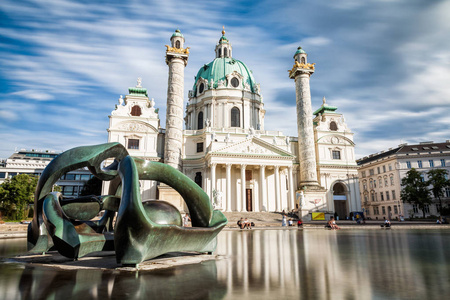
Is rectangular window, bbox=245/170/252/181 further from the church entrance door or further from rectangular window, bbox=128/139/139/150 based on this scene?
rectangular window, bbox=128/139/139/150

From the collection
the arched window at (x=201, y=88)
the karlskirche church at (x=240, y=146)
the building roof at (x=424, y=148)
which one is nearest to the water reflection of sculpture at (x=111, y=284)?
the karlskirche church at (x=240, y=146)

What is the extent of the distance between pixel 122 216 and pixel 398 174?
188 ft

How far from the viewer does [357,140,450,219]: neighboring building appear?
49.5 meters

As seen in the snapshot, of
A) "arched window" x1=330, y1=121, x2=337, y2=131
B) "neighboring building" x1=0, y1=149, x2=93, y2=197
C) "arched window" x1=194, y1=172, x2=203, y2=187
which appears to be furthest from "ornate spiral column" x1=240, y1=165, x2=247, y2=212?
"neighboring building" x1=0, y1=149, x2=93, y2=197

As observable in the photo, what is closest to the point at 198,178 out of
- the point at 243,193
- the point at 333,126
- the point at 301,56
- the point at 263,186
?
the point at 243,193

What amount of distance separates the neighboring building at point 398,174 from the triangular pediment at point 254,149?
24.4 meters

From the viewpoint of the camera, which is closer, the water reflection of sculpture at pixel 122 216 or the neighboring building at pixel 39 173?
the water reflection of sculpture at pixel 122 216

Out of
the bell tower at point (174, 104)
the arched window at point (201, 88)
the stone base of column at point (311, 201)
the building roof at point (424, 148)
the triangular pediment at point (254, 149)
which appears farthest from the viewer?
the arched window at point (201, 88)

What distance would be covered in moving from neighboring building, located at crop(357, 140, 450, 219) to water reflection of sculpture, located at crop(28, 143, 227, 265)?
168ft

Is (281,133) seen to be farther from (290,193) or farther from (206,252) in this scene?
(206,252)

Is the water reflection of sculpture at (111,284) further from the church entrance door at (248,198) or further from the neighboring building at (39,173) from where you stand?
the neighboring building at (39,173)

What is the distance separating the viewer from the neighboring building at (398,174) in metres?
49.5

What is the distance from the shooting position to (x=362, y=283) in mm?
5312

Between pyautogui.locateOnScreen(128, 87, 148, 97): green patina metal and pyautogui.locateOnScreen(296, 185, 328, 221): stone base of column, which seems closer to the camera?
pyautogui.locateOnScreen(296, 185, 328, 221): stone base of column
